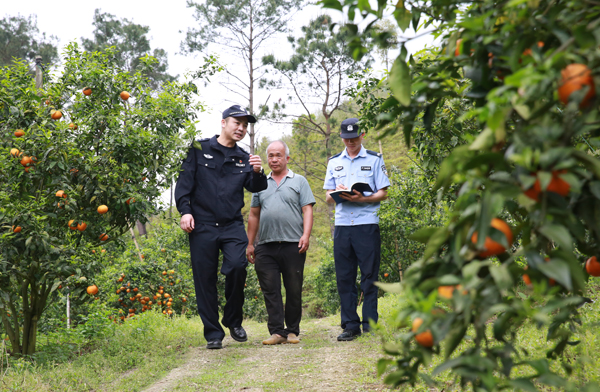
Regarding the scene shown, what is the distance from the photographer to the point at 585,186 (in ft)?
3.33

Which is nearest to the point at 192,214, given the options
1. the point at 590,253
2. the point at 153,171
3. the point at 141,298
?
the point at 153,171

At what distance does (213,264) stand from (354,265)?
4.50 ft

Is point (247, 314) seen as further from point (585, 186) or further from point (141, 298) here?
point (585, 186)

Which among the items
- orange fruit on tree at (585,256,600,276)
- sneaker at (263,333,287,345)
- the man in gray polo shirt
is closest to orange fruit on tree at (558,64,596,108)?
orange fruit on tree at (585,256,600,276)

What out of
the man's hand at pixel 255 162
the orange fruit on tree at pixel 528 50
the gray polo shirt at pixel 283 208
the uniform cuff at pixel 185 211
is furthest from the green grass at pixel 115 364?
the orange fruit on tree at pixel 528 50

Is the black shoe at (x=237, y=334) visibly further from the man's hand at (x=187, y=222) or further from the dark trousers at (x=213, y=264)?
the man's hand at (x=187, y=222)

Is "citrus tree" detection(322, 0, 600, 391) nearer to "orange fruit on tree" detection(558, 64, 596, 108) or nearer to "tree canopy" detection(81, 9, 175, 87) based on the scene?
"orange fruit on tree" detection(558, 64, 596, 108)

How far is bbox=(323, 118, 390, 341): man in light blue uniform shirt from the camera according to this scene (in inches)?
185

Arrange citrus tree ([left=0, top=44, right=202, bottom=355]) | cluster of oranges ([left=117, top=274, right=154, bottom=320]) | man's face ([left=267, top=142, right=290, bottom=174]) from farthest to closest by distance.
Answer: cluster of oranges ([left=117, top=274, right=154, bottom=320])
man's face ([left=267, top=142, right=290, bottom=174])
citrus tree ([left=0, top=44, right=202, bottom=355])

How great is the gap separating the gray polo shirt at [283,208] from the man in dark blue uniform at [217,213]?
10.2 inches

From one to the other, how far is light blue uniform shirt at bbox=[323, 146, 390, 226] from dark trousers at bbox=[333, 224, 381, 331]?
0.09 meters

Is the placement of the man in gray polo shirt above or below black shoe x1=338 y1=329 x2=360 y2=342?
above

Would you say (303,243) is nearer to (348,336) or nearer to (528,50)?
(348,336)

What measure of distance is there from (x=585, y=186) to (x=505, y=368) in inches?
15.7
